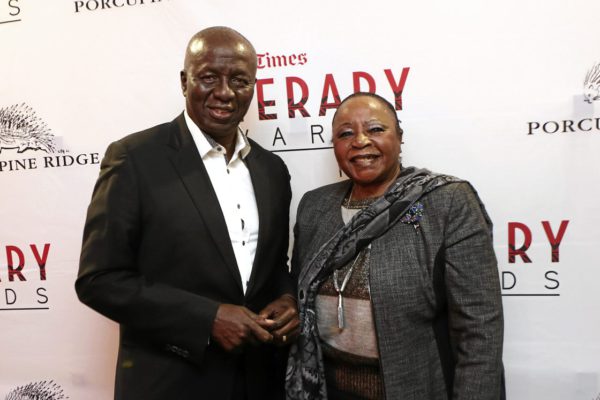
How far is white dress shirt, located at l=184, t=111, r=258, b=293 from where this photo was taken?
1236mm

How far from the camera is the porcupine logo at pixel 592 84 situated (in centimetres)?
144

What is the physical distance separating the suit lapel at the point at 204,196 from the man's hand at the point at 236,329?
10 centimetres

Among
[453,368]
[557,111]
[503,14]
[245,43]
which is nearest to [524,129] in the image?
[557,111]

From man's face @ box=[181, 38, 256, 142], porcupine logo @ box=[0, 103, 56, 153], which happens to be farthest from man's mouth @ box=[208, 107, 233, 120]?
porcupine logo @ box=[0, 103, 56, 153]

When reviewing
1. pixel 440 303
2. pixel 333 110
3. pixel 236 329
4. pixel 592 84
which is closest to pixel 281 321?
pixel 236 329

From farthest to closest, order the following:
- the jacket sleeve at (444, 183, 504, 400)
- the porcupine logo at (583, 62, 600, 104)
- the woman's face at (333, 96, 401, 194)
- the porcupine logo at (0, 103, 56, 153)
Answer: the porcupine logo at (0, 103, 56, 153) → the porcupine logo at (583, 62, 600, 104) → the woman's face at (333, 96, 401, 194) → the jacket sleeve at (444, 183, 504, 400)

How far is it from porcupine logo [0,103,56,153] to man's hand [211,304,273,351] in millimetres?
1109

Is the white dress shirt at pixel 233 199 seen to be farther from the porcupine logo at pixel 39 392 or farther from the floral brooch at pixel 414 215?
the porcupine logo at pixel 39 392

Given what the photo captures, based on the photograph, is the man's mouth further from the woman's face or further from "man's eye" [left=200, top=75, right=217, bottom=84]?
the woman's face

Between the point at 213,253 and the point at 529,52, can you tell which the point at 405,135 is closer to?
the point at 529,52

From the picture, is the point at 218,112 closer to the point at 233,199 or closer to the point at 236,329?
the point at 233,199

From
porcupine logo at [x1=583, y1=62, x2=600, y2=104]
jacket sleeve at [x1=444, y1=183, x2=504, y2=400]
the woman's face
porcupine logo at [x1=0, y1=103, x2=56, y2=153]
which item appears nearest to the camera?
jacket sleeve at [x1=444, y1=183, x2=504, y2=400]

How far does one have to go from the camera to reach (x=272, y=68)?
163 cm

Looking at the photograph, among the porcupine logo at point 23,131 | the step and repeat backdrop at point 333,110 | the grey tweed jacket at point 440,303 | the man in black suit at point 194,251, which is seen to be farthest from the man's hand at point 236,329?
the porcupine logo at point 23,131
